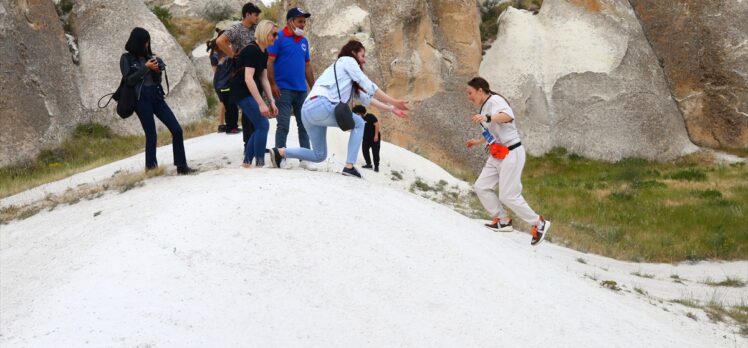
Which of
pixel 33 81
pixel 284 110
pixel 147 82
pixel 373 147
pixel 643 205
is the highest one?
pixel 147 82

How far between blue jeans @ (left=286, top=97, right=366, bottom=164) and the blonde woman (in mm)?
341

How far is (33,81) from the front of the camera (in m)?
15.8

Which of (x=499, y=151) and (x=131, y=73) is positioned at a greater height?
(x=131, y=73)

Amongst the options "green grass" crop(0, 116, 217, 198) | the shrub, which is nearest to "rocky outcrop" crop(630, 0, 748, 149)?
the shrub

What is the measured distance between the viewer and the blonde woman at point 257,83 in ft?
26.9

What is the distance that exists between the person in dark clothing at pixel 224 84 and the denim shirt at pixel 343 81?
1.83 meters

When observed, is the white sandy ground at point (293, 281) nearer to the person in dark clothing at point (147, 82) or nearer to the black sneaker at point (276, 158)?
the black sneaker at point (276, 158)

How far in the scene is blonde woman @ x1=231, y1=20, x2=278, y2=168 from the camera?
26.9ft

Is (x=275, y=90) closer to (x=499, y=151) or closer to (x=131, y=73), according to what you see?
(x=131, y=73)

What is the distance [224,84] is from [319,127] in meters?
2.36

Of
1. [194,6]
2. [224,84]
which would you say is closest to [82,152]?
[224,84]

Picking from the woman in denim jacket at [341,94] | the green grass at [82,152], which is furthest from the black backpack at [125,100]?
the green grass at [82,152]

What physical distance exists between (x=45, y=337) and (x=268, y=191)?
2.33 metres

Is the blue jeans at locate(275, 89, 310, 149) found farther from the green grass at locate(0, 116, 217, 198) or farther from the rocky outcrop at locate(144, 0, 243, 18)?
the rocky outcrop at locate(144, 0, 243, 18)
